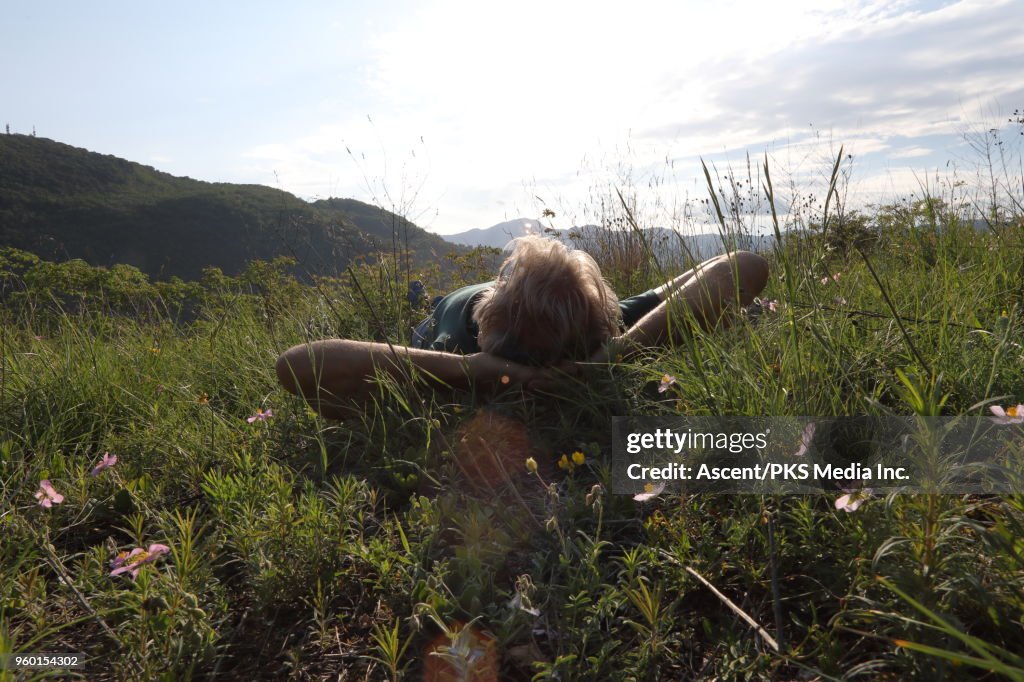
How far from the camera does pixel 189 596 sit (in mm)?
1071

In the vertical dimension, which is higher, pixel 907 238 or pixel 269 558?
pixel 907 238

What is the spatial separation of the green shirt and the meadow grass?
39 cm

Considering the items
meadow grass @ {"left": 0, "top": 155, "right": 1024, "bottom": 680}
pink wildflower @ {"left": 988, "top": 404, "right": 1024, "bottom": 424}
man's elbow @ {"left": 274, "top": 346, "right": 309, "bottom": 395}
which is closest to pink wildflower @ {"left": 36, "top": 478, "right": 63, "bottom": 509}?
meadow grass @ {"left": 0, "top": 155, "right": 1024, "bottom": 680}

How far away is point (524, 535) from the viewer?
140 centimetres

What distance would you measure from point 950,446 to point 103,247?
34.0 metres

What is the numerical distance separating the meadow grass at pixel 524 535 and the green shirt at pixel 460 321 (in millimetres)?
387

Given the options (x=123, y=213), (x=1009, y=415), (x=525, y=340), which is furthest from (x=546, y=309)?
(x=123, y=213)

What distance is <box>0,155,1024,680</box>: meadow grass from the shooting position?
961mm

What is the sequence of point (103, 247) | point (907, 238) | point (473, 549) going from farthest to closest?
point (103, 247)
point (907, 238)
point (473, 549)

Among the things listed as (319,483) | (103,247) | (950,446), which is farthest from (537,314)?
(103,247)

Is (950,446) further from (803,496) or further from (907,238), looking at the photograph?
(907,238)

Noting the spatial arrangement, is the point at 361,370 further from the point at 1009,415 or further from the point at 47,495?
the point at 1009,415

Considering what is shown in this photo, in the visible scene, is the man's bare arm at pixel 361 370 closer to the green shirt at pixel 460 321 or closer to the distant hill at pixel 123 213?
the green shirt at pixel 460 321

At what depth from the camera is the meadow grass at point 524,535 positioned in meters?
0.96
